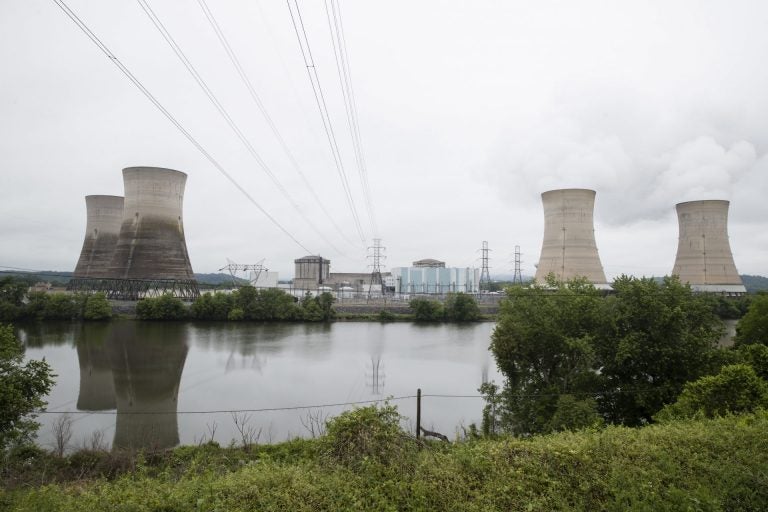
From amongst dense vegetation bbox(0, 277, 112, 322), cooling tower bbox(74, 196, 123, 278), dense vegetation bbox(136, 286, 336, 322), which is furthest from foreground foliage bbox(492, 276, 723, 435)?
cooling tower bbox(74, 196, 123, 278)

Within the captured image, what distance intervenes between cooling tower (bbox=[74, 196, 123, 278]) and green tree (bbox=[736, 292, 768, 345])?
24695mm

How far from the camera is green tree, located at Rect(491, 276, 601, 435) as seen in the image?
18.3 ft

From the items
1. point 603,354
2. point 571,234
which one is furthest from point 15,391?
point 571,234

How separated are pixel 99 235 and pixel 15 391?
780 inches

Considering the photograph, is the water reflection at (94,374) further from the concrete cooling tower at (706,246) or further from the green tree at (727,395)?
the concrete cooling tower at (706,246)

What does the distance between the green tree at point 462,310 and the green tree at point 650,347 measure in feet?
52.8

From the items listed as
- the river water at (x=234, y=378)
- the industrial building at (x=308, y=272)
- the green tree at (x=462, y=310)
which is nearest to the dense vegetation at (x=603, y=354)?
the river water at (x=234, y=378)

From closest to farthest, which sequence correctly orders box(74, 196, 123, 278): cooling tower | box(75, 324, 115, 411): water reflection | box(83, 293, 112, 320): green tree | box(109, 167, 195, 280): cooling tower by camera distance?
box(75, 324, 115, 411): water reflection < box(109, 167, 195, 280): cooling tower < box(83, 293, 112, 320): green tree < box(74, 196, 123, 278): cooling tower

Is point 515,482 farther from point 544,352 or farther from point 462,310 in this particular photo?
point 462,310

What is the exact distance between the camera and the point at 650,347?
5.46m

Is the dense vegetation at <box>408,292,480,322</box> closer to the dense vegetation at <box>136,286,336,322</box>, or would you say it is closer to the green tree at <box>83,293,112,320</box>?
the dense vegetation at <box>136,286,336,322</box>

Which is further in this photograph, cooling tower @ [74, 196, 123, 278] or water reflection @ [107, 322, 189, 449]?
cooling tower @ [74, 196, 123, 278]

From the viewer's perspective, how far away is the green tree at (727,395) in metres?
3.73

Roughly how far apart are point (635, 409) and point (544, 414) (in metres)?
1.17
